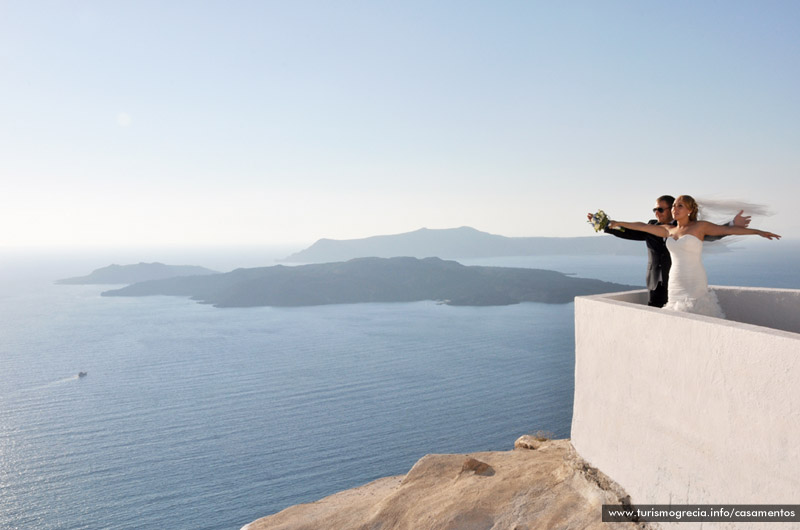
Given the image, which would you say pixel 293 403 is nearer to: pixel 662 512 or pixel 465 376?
pixel 465 376

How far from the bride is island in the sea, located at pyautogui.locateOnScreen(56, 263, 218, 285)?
188 metres

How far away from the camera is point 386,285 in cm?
13175

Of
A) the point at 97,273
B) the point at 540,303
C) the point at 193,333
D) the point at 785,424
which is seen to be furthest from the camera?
the point at 97,273

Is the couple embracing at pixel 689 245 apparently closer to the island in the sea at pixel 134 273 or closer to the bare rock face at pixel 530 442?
the bare rock face at pixel 530 442

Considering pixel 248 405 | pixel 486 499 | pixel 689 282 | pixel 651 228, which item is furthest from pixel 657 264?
pixel 248 405

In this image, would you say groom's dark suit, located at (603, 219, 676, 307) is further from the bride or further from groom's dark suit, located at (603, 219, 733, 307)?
the bride

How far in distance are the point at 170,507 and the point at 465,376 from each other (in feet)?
120

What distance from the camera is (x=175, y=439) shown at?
50.6 meters

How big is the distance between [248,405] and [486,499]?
57436 millimetres

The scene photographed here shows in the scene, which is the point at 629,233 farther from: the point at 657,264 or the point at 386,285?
the point at 386,285

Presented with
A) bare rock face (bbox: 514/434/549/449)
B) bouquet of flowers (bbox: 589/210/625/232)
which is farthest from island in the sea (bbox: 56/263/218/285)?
bouquet of flowers (bbox: 589/210/625/232)

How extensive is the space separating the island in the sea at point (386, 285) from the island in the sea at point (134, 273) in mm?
30943

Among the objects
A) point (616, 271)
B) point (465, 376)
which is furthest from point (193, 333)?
point (616, 271)

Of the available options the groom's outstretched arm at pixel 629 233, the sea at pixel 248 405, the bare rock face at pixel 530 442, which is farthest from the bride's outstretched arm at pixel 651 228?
the sea at pixel 248 405
